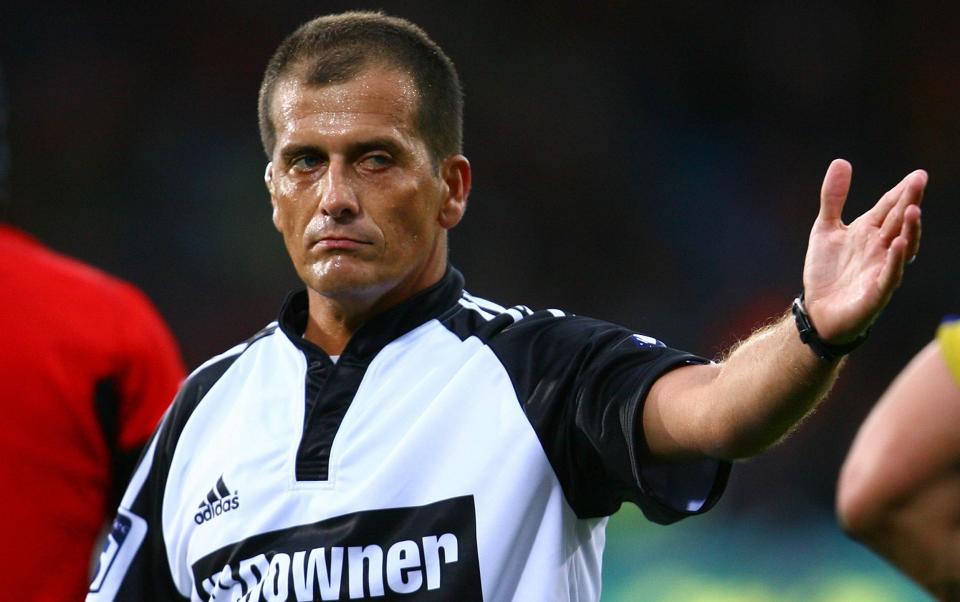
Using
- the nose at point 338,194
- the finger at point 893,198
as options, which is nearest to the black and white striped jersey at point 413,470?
the nose at point 338,194

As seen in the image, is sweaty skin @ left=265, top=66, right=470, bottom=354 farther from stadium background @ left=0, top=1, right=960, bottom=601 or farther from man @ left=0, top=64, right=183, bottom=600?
stadium background @ left=0, top=1, right=960, bottom=601

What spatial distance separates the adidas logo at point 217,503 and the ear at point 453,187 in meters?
0.81

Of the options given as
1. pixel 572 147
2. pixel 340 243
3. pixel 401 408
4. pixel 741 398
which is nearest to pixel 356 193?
pixel 340 243

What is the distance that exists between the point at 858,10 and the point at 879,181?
4.67 feet

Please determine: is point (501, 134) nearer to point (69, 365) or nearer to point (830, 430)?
point (830, 430)

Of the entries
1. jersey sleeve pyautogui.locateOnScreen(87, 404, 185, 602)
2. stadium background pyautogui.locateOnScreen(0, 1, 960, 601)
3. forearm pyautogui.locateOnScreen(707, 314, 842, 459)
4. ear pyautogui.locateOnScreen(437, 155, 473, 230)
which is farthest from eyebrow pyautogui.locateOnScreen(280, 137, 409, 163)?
stadium background pyautogui.locateOnScreen(0, 1, 960, 601)

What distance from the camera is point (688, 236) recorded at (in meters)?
9.86

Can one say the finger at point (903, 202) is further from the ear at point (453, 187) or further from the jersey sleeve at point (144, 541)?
the jersey sleeve at point (144, 541)

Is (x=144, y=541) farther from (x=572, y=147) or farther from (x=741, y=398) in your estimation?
(x=572, y=147)

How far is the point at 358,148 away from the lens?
3.18m

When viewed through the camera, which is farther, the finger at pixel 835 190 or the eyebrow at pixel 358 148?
the eyebrow at pixel 358 148

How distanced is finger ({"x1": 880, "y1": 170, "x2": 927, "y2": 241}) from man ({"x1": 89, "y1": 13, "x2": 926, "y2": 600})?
0.38 feet

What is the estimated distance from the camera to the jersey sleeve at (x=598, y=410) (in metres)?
2.69

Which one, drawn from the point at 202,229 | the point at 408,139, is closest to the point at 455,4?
the point at 202,229
